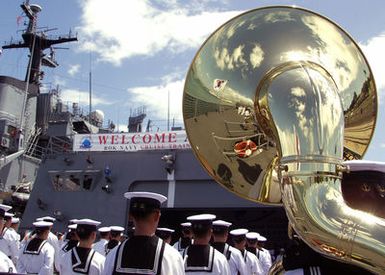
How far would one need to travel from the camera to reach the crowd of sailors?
107 inches

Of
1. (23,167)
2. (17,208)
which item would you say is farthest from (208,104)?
(23,167)

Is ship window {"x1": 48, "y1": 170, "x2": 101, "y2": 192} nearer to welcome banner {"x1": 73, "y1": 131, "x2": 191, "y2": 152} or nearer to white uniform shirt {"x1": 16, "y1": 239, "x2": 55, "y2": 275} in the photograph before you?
welcome banner {"x1": 73, "y1": 131, "x2": 191, "y2": 152}

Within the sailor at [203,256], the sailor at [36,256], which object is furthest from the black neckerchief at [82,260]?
the sailor at [36,256]

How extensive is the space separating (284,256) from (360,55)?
3.71ft

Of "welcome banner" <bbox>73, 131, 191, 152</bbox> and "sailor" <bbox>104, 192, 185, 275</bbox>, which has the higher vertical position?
"welcome banner" <bbox>73, 131, 191, 152</bbox>

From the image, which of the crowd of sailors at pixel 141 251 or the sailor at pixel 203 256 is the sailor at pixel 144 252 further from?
the sailor at pixel 203 256

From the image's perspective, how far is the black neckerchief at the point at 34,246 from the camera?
665cm

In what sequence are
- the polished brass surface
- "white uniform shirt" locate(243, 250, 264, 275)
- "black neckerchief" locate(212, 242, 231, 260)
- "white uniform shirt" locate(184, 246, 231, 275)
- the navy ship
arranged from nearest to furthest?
the polished brass surface < "white uniform shirt" locate(184, 246, 231, 275) < "black neckerchief" locate(212, 242, 231, 260) < "white uniform shirt" locate(243, 250, 264, 275) < the navy ship

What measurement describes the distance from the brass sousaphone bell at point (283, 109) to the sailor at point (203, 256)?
2489 mm

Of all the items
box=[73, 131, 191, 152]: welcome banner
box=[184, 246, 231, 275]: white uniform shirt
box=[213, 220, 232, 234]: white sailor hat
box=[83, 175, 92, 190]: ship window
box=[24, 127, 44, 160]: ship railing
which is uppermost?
box=[24, 127, 44, 160]: ship railing

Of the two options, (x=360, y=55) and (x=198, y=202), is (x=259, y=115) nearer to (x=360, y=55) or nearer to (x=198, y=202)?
(x=360, y=55)

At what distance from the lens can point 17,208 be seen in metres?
22.1

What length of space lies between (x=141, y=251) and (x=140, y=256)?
0.03 metres

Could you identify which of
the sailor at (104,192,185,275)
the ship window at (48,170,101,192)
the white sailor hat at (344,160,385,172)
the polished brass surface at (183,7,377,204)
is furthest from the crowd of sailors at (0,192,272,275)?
the ship window at (48,170,101,192)
